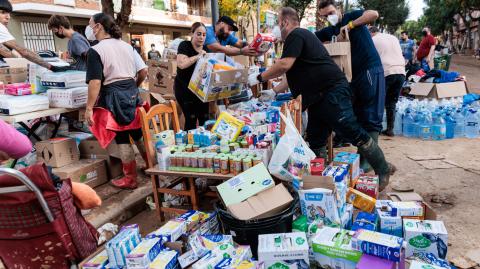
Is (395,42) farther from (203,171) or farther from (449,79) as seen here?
(203,171)

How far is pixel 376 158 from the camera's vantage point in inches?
140

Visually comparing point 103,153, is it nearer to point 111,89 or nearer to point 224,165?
point 111,89

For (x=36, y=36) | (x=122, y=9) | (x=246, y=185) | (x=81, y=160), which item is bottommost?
(x=81, y=160)

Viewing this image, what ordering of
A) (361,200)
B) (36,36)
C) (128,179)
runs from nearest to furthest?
(361,200), (128,179), (36,36)

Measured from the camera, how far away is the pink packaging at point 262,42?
4.37m

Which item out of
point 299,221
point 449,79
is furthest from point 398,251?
point 449,79

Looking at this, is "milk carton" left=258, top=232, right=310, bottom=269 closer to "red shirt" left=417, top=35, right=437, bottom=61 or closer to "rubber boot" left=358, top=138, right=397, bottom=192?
"rubber boot" left=358, top=138, right=397, bottom=192

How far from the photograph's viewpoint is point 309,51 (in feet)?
10.9

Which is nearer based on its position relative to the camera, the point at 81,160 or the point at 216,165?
the point at 216,165

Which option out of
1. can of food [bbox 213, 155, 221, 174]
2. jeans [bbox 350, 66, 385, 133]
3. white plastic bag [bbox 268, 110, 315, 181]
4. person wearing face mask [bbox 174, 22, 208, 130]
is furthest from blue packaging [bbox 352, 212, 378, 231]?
person wearing face mask [bbox 174, 22, 208, 130]

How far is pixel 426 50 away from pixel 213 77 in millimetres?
8578

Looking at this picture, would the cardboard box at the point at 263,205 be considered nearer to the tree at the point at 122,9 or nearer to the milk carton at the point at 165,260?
the milk carton at the point at 165,260

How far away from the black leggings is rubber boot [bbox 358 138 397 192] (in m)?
2.43

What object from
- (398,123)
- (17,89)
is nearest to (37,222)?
(17,89)
